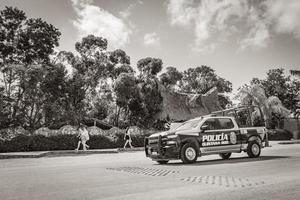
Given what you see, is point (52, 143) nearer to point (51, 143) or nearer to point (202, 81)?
point (51, 143)

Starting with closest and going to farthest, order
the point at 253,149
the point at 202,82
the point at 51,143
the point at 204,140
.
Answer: the point at 204,140
the point at 253,149
the point at 51,143
the point at 202,82

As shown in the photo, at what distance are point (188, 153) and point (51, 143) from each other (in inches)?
605

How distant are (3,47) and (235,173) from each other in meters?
30.4

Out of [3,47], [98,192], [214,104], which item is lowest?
[98,192]

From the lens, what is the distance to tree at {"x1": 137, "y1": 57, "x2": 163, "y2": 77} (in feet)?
137

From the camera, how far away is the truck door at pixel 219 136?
13422 millimetres

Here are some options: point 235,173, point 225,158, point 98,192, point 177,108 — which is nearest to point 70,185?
point 98,192

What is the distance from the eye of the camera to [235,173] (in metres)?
9.43

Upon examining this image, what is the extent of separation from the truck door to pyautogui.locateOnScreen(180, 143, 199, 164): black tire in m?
0.39

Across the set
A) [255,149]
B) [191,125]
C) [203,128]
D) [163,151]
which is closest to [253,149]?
[255,149]

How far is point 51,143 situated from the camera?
25516mm

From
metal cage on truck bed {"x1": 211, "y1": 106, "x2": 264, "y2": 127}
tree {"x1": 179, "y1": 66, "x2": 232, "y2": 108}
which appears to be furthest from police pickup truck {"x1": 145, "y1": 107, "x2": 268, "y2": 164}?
tree {"x1": 179, "y1": 66, "x2": 232, "y2": 108}

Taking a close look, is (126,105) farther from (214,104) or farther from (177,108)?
(214,104)

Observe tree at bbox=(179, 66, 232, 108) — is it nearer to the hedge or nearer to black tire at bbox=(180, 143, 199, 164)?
the hedge
